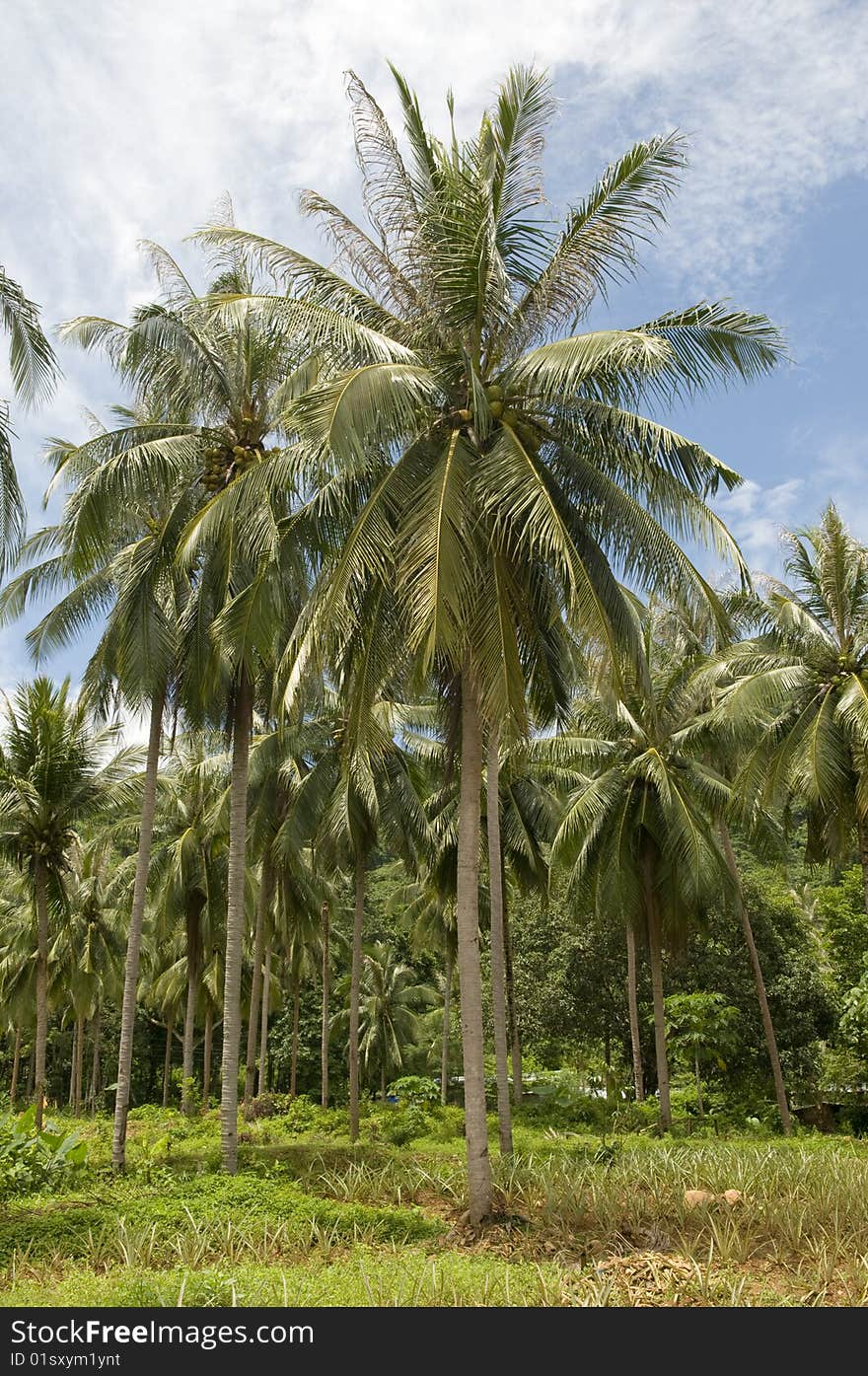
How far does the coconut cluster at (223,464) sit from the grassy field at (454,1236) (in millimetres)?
9070

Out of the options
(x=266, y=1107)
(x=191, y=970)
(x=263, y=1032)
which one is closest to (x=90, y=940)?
(x=191, y=970)

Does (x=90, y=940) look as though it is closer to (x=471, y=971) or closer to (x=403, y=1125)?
(x=403, y=1125)

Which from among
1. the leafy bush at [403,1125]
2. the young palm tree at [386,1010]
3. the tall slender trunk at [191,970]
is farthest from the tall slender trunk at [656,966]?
the young palm tree at [386,1010]

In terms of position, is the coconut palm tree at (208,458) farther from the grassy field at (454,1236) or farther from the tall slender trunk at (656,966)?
the tall slender trunk at (656,966)

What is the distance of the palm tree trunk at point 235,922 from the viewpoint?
13.6 metres

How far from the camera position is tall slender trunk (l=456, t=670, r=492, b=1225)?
32.0ft

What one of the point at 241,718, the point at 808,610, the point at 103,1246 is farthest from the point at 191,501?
the point at 808,610

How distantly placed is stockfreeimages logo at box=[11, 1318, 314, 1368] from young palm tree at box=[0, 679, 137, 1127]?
12.9 metres

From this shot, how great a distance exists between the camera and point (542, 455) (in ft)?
36.3

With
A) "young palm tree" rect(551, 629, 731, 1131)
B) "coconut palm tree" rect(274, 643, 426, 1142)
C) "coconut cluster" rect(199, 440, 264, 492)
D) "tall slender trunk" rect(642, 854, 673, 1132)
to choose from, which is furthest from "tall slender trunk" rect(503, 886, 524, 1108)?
"coconut cluster" rect(199, 440, 264, 492)

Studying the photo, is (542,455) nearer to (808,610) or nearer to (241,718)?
(241,718)

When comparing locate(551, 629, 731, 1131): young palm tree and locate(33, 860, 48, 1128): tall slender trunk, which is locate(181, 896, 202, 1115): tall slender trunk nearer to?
locate(33, 860, 48, 1128): tall slender trunk

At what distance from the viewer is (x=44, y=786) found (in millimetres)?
18656

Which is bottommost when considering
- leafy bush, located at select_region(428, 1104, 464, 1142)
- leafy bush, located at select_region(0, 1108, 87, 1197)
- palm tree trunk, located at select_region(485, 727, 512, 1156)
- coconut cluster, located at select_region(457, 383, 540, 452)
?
leafy bush, located at select_region(428, 1104, 464, 1142)
